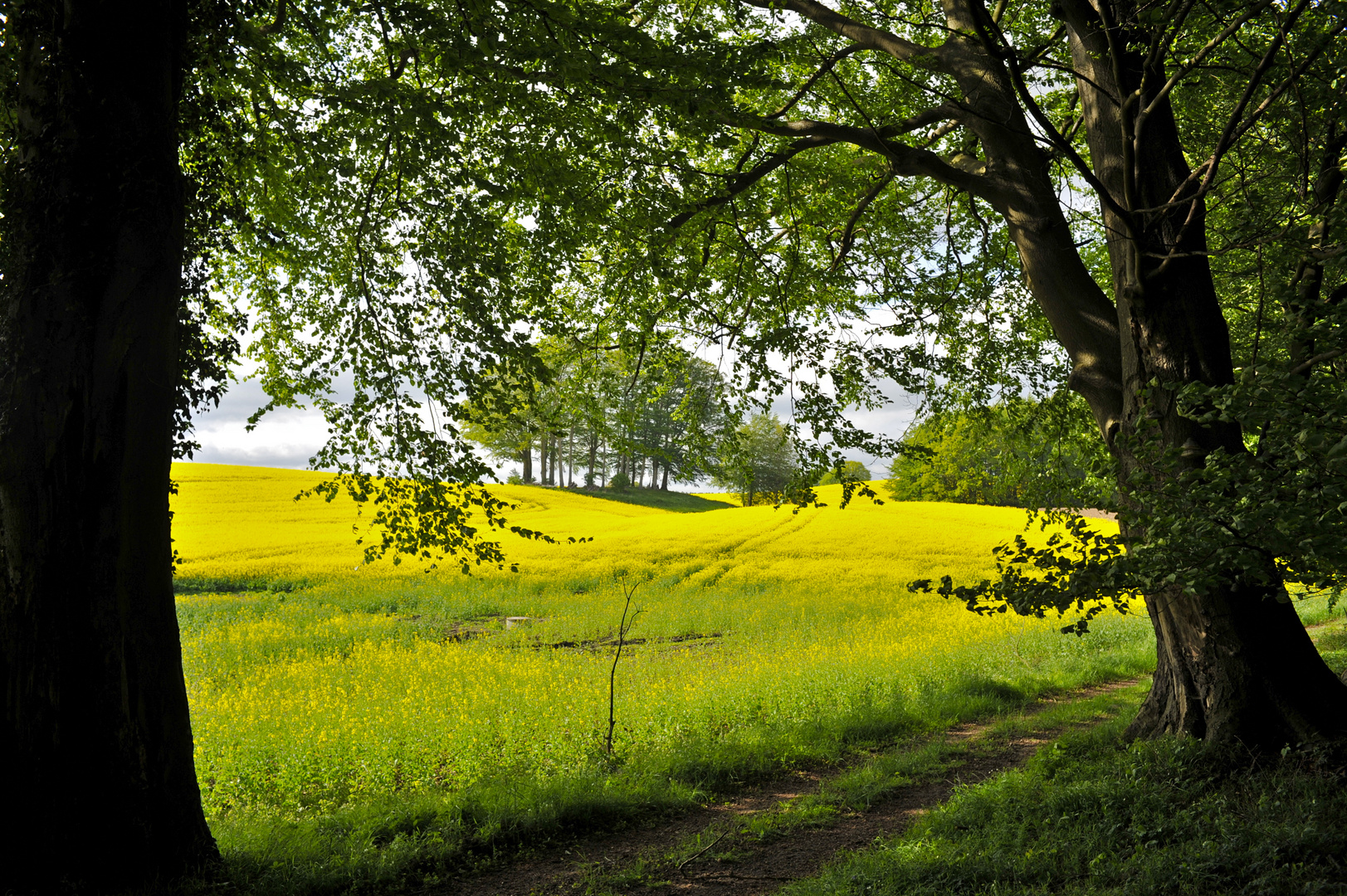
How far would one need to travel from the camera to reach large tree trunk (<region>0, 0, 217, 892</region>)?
4.56 metres

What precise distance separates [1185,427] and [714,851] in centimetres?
505

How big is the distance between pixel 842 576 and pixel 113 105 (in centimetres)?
2108

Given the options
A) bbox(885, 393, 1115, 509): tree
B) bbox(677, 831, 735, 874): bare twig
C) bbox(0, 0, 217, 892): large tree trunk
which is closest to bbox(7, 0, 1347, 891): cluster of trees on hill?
bbox(0, 0, 217, 892): large tree trunk

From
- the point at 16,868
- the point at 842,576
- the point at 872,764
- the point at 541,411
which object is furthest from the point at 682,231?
the point at 842,576

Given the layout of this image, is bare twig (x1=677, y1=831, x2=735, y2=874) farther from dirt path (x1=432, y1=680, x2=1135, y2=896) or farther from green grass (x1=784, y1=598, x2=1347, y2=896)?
green grass (x1=784, y1=598, x2=1347, y2=896)

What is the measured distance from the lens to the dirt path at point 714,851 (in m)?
5.47

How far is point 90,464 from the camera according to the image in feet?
15.5

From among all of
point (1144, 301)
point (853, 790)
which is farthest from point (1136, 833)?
point (1144, 301)

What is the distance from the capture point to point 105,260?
190 inches

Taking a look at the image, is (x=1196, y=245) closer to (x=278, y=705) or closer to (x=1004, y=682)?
(x=1004, y=682)

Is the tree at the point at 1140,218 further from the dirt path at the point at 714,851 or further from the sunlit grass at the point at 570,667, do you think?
the sunlit grass at the point at 570,667

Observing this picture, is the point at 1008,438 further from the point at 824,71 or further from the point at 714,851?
the point at 714,851

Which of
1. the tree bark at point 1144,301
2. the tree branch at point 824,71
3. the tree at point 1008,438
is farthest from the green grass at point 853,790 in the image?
the tree branch at point 824,71

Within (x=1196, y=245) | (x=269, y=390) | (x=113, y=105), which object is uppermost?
(x=113, y=105)
